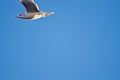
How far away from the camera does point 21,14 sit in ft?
37.1

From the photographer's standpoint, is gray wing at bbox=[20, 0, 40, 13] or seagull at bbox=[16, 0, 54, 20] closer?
seagull at bbox=[16, 0, 54, 20]

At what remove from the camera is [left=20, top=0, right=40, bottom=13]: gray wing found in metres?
10.8

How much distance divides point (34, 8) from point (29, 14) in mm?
359

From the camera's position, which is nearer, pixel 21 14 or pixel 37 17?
pixel 37 17

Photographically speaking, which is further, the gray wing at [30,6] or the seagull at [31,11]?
the gray wing at [30,6]

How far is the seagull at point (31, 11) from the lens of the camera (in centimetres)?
1057

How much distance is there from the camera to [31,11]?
36.1 ft

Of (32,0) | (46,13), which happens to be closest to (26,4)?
(32,0)

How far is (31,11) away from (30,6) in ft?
0.77

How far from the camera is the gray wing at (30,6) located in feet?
35.3

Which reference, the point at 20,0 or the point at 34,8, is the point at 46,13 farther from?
the point at 20,0

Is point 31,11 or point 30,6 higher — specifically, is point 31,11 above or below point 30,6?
below

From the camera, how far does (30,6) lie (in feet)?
35.9

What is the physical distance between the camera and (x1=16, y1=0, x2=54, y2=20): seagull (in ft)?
34.7
